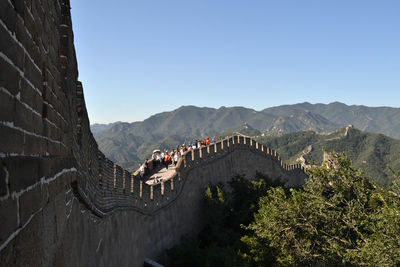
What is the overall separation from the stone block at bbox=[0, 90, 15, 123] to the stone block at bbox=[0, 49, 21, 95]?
0.11 feet

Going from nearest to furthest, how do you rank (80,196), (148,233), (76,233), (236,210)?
(76,233) → (80,196) → (148,233) → (236,210)

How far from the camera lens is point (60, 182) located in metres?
3.12

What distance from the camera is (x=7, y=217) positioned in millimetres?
1555

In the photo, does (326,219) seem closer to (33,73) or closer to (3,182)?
(33,73)

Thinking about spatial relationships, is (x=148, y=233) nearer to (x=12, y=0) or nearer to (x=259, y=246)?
(x=259, y=246)

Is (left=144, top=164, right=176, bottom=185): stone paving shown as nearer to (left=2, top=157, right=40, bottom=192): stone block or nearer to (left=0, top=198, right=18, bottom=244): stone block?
(left=2, top=157, right=40, bottom=192): stone block

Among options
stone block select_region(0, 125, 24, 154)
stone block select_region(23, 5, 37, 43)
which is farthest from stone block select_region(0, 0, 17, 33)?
stone block select_region(0, 125, 24, 154)

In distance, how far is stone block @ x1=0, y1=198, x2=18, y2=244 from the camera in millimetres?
1489

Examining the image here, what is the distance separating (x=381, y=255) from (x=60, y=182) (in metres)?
10.7

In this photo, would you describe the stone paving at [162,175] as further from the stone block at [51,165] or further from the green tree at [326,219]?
the stone block at [51,165]

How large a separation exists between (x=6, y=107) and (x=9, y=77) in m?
0.13

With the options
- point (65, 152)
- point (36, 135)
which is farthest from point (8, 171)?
point (65, 152)

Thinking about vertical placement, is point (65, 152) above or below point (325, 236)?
above

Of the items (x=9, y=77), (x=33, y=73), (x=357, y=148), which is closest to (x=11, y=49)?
(x=9, y=77)
